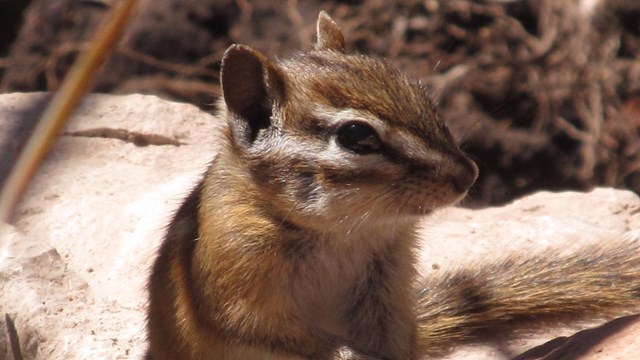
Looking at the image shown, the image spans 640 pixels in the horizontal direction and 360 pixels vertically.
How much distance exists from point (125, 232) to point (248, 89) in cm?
123

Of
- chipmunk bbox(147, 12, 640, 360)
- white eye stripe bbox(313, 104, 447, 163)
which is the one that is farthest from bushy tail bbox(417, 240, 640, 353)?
white eye stripe bbox(313, 104, 447, 163)

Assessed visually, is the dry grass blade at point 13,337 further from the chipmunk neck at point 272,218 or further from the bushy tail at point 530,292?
the bushy tail at point 530,292

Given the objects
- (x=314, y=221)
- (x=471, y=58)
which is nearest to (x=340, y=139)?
(x=314, y=221)

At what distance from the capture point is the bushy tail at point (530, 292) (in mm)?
2947

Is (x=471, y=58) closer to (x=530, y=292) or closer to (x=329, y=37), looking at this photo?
(x=530, y=292)

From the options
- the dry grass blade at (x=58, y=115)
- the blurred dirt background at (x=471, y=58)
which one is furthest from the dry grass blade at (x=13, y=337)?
the blurred dirt background at (x=471, y=58)

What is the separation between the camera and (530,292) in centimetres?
302

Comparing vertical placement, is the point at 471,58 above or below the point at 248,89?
below

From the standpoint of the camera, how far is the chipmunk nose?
2211mm

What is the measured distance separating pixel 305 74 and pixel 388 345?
2.68 feet

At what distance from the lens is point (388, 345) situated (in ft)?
8.93

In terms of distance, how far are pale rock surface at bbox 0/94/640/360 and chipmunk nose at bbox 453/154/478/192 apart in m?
0.50

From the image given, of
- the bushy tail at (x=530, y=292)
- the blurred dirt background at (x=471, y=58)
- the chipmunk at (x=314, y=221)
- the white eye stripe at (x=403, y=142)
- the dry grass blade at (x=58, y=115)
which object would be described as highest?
the dry grass blade at (x=58, y=115)

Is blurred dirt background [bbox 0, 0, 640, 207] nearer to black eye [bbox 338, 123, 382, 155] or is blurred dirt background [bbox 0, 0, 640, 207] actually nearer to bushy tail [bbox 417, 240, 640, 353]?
bushy tail [bbox 417, 240, 640, 353]
